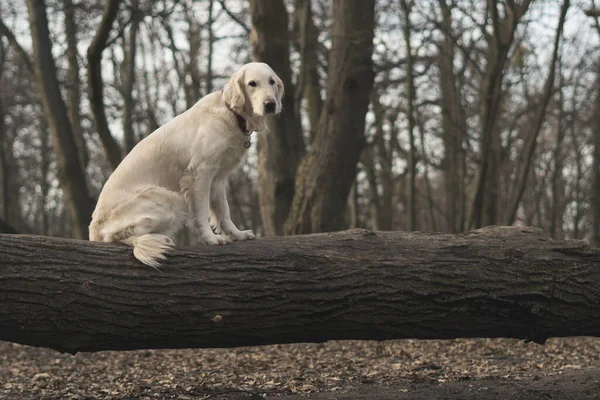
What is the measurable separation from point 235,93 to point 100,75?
5.77 meters

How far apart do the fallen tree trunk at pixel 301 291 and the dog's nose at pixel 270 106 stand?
1032 mm

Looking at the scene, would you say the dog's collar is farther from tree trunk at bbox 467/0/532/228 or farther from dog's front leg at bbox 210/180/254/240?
tree trunk at bbox 467/0/532/228

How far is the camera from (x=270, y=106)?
18.3 feet

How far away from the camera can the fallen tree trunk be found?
4879mm

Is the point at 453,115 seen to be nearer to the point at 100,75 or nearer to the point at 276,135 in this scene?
the point at 276,135

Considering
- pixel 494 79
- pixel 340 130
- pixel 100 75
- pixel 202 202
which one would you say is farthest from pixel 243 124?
pixel 494 79

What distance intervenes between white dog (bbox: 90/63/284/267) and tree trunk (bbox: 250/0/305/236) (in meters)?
5.03

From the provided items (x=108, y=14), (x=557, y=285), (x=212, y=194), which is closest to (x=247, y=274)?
(x=212, y=194)

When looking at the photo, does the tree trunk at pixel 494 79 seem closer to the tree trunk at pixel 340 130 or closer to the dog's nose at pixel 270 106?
the tree trunk at pixel 340 130

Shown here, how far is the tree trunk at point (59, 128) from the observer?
10859 mm

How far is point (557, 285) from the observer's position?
17.6 ft

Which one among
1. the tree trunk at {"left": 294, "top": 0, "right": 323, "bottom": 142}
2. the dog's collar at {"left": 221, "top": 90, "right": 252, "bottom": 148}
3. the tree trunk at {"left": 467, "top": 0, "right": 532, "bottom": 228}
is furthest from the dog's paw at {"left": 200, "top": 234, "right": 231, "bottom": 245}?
the tree trunk at {"left": 467, "top": 0, "right": 532, "bottom": 228}

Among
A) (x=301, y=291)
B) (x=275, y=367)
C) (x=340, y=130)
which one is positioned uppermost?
(x=340, y=130)

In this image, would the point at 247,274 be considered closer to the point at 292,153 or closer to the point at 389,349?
the point at 389,349
